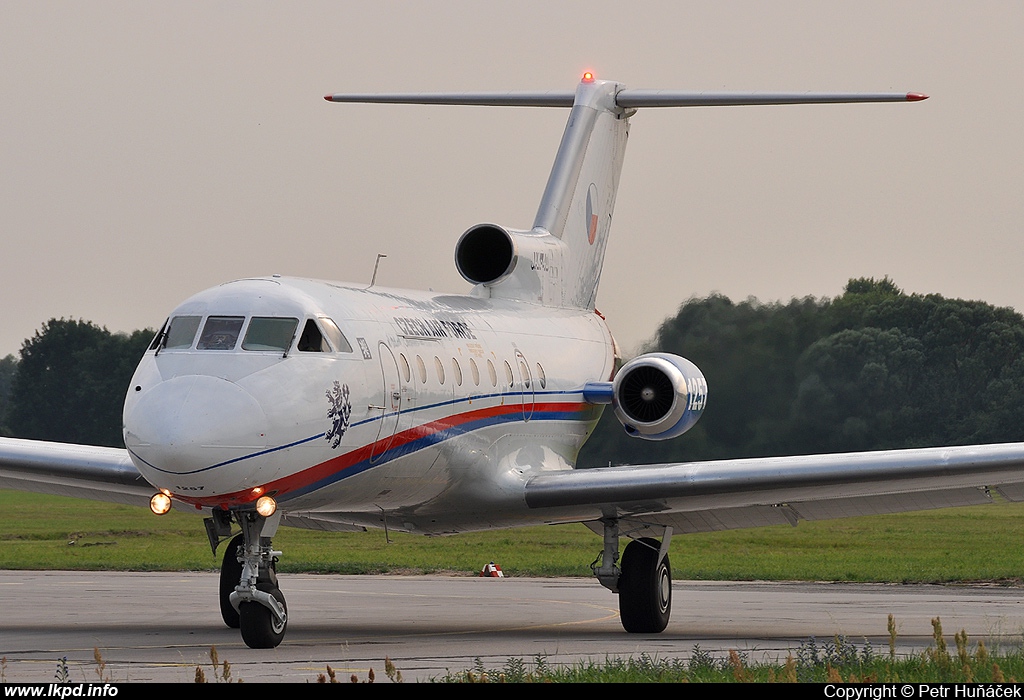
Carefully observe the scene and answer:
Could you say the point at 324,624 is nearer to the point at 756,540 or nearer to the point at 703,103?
the point at 703,103

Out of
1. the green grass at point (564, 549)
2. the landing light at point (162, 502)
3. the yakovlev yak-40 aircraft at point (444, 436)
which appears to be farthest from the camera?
the green grass at point (564, 549)

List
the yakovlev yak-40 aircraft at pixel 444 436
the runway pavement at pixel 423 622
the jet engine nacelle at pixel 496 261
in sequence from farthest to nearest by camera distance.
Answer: the jet engine nacelle at pixel 496 261 < the yakovlev yak-40 aircraft at pixel 444 436 < the runway pavement at pixel 423 622

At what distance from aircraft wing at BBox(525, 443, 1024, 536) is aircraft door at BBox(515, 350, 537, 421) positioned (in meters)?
1.11

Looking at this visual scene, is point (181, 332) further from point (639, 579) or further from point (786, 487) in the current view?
point (786, 487)

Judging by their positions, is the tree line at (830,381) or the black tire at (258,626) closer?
the black tire at (258,626)

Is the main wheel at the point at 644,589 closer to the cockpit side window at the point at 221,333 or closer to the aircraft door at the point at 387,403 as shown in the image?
the aircraft door at the point at 387,403

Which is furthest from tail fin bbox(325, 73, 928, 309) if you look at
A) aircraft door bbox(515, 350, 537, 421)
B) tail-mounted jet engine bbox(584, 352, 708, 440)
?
tail-mounted jet engine bbox(584, 352, 708, 440)

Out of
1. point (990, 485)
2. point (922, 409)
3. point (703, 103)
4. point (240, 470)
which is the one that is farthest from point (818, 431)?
point (240, 470)

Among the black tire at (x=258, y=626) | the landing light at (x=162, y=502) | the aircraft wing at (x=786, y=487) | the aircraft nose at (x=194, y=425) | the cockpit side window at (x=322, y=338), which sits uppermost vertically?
the cockpit side window at (x=322, y=338)

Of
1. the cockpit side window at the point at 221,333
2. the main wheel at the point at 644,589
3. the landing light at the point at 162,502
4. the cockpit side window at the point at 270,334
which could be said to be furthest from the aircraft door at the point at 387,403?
the main wheel at the point at 644,589

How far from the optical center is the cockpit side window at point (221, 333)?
13734 mm

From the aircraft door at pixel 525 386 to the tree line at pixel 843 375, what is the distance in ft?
33.9

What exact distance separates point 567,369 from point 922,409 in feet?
46.4

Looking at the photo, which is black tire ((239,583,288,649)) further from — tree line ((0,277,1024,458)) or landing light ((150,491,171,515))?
tree line ((0,277,1024,458))
